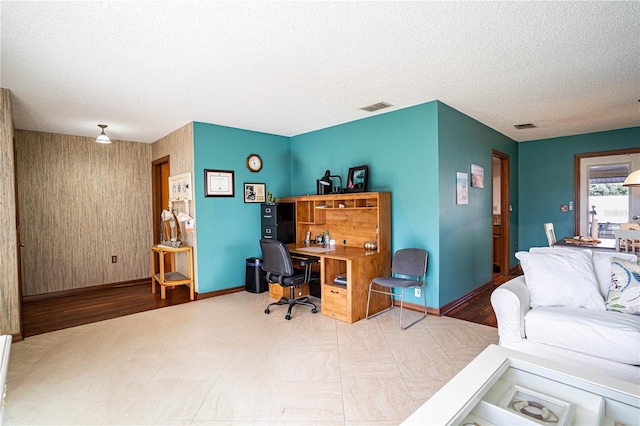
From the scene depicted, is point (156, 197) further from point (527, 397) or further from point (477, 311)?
point (527, 397)

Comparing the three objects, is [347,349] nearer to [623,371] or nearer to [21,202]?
[623,371]

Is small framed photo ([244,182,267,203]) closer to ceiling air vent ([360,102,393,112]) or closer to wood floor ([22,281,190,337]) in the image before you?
wood floor ([22,281,190,337])

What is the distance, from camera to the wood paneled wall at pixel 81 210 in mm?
4969

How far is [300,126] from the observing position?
16.6 ft

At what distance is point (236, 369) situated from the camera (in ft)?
8.68

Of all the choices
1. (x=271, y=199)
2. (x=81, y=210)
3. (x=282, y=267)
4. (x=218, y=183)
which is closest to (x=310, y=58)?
(x=282, y=267)

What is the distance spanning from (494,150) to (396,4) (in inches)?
165

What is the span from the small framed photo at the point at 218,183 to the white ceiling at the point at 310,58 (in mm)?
813

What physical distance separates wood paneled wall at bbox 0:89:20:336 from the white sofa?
15.0 feet

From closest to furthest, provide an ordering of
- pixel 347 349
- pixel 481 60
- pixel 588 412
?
1. pixel 588 412
2. pixel 481 60
3. pixel 347 349

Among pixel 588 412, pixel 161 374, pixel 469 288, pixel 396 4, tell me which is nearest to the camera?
pixel 588 412

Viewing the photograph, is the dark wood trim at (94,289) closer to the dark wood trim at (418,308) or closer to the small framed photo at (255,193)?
the small framed photo at (255,193)

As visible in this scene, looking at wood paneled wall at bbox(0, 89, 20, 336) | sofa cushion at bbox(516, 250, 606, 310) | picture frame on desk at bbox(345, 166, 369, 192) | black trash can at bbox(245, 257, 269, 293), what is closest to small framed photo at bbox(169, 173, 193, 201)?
black trash can at bbox(245, 257, 269, 293)

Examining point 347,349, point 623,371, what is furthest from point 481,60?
point 347,349
